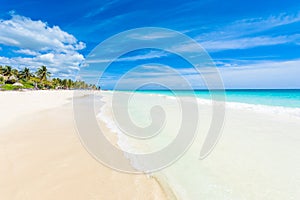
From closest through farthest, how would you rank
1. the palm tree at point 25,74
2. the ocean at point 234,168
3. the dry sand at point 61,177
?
the dry sand at point 61,177 < the ocean at point 234,168 < the palm tree at point 25,74

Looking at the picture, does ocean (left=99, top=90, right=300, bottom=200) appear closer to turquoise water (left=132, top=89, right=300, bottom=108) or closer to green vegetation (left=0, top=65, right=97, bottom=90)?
turquoise water (left=132, top=89, right=300, bottom=108)

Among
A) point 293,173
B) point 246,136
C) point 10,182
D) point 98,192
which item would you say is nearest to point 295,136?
point 246,136

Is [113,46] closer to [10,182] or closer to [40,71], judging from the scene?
[10,182]

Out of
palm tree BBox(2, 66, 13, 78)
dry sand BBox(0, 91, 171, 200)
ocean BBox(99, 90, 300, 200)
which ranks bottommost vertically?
dry sand BBox(0, 91, 171, 200)

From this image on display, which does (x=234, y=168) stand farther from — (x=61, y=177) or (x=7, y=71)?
(x=7, y=71)

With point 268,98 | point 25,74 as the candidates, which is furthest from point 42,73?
point 268,98

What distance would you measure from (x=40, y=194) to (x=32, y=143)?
317 centimetres

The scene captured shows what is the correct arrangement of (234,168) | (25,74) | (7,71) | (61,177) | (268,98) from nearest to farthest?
(61,177), (234,168), (268,98), (7,71), (25,74)

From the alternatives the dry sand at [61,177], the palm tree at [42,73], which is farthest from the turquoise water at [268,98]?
the palm tree at [42,73]

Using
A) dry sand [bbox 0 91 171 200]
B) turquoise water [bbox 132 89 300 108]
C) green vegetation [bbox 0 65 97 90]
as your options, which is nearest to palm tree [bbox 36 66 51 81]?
green vegetation [bbox 0 65 97 90]

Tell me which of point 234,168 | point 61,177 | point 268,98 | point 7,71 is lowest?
point 61,177

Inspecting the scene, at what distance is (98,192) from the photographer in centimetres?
296

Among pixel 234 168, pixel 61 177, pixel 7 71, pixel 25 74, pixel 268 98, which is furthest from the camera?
pixel 25 74

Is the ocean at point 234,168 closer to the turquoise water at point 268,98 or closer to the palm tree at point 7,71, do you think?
the turquoise water at point 268,98
